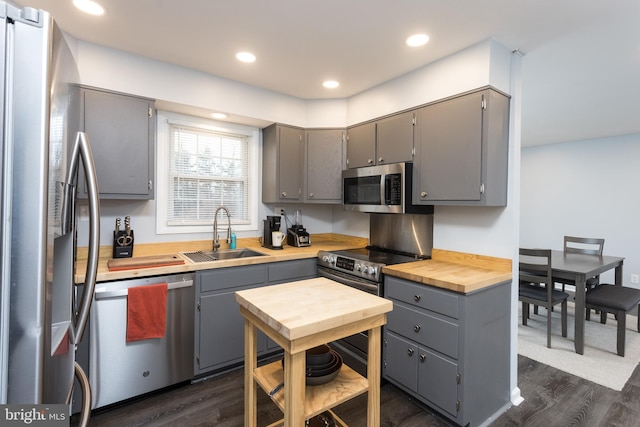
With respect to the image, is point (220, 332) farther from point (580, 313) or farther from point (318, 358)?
point (580, 313)

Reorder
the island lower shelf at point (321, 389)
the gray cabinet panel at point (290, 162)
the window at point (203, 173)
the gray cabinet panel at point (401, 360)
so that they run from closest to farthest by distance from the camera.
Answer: the island lower shelf at point (321, 389)
the gray cabinet panel at point (401, 360)
the window at point (203, 173)
the gray cabinet panel at point (290, 162)

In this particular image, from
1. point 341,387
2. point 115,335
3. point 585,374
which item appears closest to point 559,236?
point 585,374

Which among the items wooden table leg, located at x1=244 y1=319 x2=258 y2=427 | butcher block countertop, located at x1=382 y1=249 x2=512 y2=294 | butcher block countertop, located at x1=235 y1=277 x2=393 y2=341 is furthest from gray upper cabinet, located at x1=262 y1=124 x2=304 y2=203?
wooden table leg, located at x1=244 y1=319 x2=258 y2=427

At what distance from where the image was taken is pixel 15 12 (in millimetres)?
647

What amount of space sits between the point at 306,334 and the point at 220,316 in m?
1.55

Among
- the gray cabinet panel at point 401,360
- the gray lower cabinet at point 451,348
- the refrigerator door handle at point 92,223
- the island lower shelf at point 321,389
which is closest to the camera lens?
the refrigerator door handle at point 92,223

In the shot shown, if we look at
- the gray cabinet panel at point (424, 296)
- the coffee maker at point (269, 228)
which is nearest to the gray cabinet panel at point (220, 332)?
the coffee maker at point (269, 228)

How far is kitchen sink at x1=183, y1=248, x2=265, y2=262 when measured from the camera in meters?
2.59

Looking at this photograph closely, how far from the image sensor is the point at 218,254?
2.89 m

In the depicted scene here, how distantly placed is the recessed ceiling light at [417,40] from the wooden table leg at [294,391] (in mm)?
2094

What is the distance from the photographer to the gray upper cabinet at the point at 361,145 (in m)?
2.92

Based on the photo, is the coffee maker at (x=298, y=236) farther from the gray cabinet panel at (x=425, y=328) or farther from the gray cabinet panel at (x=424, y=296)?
the gray cabinet panel at (x=425, y=328)

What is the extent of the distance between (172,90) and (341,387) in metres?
2.57

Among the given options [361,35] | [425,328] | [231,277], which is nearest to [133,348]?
[231,277]
